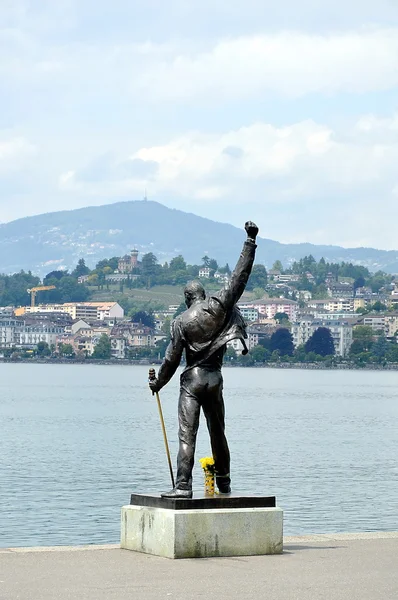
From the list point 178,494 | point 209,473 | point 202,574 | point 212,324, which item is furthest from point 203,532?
point 212,324

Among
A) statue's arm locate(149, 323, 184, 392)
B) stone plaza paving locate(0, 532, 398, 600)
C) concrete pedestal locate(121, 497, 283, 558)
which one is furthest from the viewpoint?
statue's arm locate(149, 323, 184, 392)

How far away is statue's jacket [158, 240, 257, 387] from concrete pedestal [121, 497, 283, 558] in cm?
148

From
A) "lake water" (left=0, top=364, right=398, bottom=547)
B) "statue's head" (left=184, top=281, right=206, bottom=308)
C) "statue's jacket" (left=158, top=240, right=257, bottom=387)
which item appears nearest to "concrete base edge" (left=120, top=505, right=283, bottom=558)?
"statue's jacket" (left=158, top=240, right=257, bottom=387)

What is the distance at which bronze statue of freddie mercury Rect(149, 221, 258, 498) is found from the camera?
→ 513 inches

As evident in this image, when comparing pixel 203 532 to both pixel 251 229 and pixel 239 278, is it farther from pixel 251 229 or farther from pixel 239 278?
pixel 251 229

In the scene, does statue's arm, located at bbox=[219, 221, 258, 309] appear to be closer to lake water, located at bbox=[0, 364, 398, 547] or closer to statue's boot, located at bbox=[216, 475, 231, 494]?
statue's boot, located at bbox=[216, 475, 231, 494]

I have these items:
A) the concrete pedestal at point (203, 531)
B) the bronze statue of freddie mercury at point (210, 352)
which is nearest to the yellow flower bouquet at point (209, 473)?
the bronze statue of freddie mercury at point (210, 352)

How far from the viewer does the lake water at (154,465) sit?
29.0 m

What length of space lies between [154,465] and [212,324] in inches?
1287

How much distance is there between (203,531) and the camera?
12203 mm

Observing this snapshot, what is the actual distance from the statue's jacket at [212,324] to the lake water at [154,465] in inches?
493

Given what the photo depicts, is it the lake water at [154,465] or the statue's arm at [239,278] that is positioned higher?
the statue's arm at [239,278]

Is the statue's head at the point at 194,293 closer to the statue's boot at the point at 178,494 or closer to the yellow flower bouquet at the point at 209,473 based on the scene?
the yellow flower bouquet at the point at 209,473

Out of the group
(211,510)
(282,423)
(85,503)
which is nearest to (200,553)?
(211,510)
